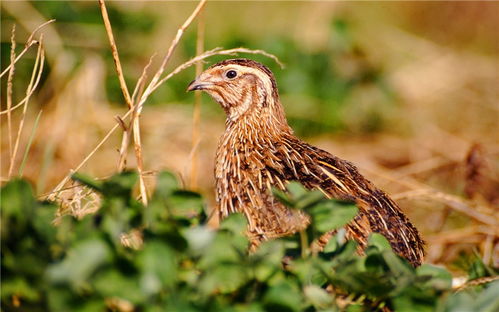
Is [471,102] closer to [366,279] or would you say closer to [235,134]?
[235,134]

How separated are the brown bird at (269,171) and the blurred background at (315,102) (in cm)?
77

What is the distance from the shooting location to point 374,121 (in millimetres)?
7785

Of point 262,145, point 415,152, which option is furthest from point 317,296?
point 415,152

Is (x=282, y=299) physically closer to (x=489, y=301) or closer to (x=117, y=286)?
(x=117, y=286)

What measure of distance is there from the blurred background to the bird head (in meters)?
0.71

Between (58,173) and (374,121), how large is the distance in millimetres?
3153

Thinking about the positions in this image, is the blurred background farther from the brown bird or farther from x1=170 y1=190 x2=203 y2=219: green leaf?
x1=170 y1=190 x2=203 y2=219: green leaf

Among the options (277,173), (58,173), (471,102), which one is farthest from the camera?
(471,102)

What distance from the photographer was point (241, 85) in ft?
14.8

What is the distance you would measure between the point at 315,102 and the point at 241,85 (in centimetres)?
306

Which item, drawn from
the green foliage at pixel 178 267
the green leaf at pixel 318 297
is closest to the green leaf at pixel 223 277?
the green foliage at pixel 178 267

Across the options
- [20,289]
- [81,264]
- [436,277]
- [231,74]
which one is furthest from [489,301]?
[231,74]

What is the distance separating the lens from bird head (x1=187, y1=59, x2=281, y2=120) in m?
4.48

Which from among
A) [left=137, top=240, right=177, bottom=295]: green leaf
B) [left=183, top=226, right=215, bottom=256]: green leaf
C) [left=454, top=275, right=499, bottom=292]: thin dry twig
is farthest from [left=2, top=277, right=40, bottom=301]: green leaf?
[left=454, top=275, right=499, bottom=292]: thin dry twig
